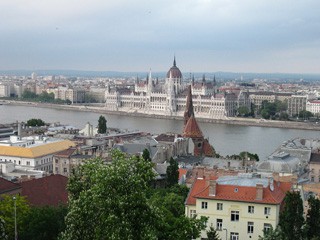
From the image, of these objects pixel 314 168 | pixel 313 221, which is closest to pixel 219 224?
pixel 313 221

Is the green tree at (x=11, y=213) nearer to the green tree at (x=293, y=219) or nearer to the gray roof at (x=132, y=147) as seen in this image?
the green tree at (x=293, y=219)

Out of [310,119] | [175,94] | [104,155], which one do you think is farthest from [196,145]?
[175,94]

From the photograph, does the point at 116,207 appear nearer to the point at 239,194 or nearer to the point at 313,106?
the point at 239,194

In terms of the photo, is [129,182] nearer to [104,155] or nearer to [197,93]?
[104,155]

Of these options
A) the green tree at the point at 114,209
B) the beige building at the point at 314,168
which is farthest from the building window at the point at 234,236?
the beige building at the point at 314,168

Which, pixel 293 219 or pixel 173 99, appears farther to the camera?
pixel 173 99

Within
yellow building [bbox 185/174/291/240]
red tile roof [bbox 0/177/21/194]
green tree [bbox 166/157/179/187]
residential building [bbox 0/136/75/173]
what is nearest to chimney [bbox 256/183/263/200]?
yellow building [bbox 185/174/291/240]
